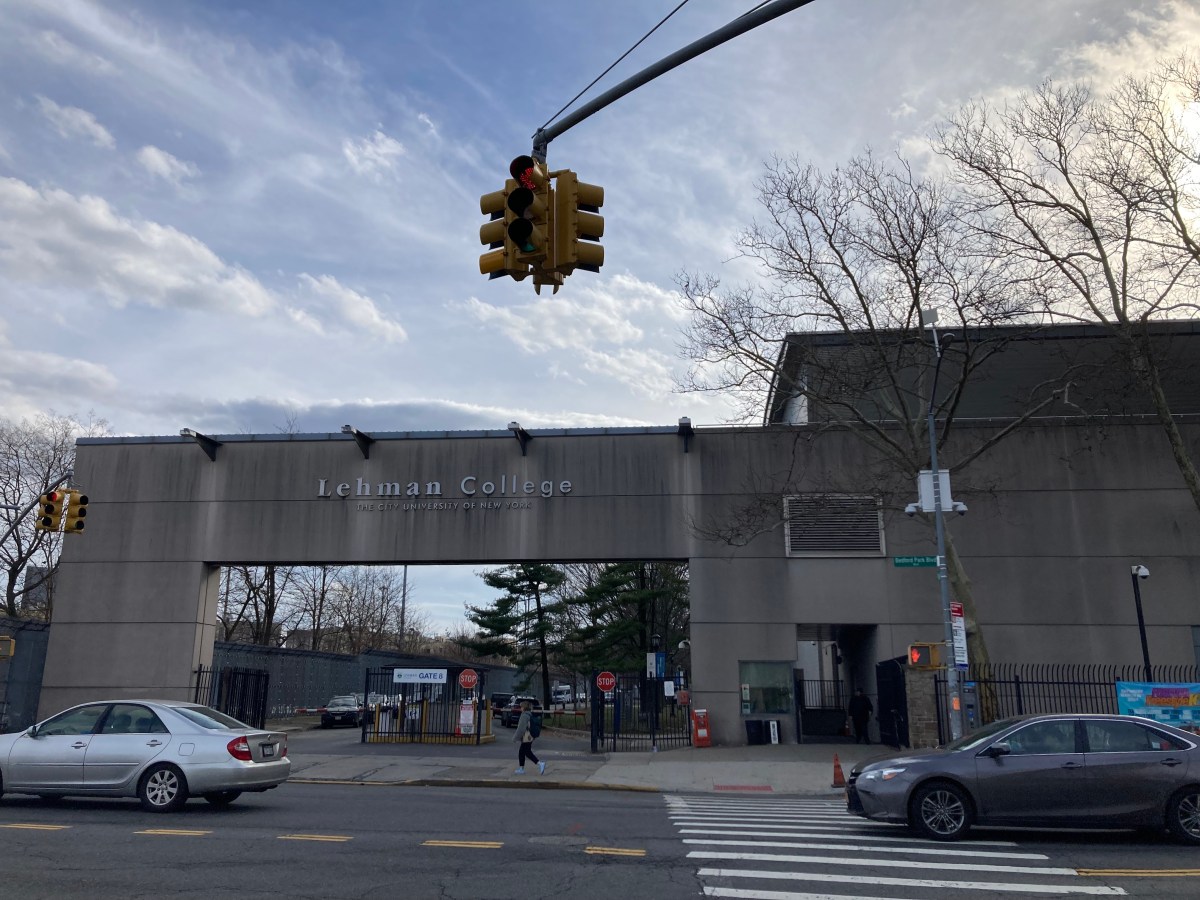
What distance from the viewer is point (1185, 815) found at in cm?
1046

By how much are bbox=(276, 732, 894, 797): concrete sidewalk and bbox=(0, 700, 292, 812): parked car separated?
7.22 m

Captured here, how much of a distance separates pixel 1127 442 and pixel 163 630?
89.6 ft

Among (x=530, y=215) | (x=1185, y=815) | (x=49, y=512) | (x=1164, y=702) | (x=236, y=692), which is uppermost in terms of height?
(x=530, y=215)

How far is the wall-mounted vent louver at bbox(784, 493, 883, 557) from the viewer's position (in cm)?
2636

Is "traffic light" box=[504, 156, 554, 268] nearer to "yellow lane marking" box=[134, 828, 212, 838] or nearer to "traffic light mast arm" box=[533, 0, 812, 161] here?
"traffic light mast arm" box=[533, 0, 812, 161]

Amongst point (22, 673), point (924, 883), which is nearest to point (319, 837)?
point (924, 883)

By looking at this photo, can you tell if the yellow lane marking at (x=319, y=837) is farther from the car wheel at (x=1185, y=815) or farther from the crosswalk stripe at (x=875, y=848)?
the car wheel at (x=1185, y=815)

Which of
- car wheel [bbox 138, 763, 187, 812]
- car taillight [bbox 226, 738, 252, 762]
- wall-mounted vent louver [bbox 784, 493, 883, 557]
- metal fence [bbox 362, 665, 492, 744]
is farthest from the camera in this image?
metal fence [bbox 362, 665, 492, 744]

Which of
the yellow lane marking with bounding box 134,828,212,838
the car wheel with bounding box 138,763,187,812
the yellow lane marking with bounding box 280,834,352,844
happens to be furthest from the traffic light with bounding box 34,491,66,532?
the yellow lane marking with bounding box 280,834,352,844

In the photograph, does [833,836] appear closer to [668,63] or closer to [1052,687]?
[668,63]

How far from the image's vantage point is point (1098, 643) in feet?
82.6

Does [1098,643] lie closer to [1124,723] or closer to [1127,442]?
[1127,442]

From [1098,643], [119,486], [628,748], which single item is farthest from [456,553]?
[1098,643]

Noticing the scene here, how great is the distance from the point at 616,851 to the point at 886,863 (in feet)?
8.67
